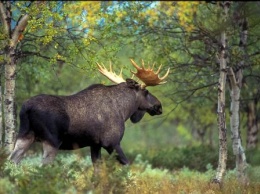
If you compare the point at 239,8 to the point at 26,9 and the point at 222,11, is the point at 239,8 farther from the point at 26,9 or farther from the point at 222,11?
the point at 26,9

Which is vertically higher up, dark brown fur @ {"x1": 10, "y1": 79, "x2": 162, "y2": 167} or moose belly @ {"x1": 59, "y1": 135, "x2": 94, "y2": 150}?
dark brown fur @ {"x1": 10, "y1": 79, "x2": 162, "y2": 167}

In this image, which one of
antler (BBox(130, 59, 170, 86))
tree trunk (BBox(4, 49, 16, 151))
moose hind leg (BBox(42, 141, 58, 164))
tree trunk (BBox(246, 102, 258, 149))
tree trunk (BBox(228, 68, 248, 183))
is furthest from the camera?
tree trunk (BBox(246, 102, 258, 149))

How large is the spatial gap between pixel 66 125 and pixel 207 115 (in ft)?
69.1

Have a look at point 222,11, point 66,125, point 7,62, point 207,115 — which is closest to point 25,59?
point 7,62

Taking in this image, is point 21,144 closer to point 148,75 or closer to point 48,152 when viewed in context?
point 48,152

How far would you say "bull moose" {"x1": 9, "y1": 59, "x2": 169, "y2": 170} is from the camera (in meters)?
12.3

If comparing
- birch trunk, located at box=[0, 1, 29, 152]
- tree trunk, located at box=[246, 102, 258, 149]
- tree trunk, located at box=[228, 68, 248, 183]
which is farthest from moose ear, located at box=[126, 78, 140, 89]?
tree trunk, located at box=[246, 102, 258, 149]

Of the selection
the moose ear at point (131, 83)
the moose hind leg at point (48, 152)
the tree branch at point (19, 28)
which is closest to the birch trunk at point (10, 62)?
the tree branch at point (19, 28)

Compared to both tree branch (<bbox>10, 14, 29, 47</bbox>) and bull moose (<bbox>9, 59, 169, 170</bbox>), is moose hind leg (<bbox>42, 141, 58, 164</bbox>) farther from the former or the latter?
tree branch (<bbox>10, 14, 29, 47</bbox>)

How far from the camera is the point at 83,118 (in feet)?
42.4

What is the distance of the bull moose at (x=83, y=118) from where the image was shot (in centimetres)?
1227

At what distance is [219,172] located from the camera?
13.3m

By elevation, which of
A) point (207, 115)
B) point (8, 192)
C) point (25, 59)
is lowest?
point (207, 115)

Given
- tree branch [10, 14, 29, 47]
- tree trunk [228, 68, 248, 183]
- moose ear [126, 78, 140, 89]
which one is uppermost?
tree branch [10, 14, 29, 47]
